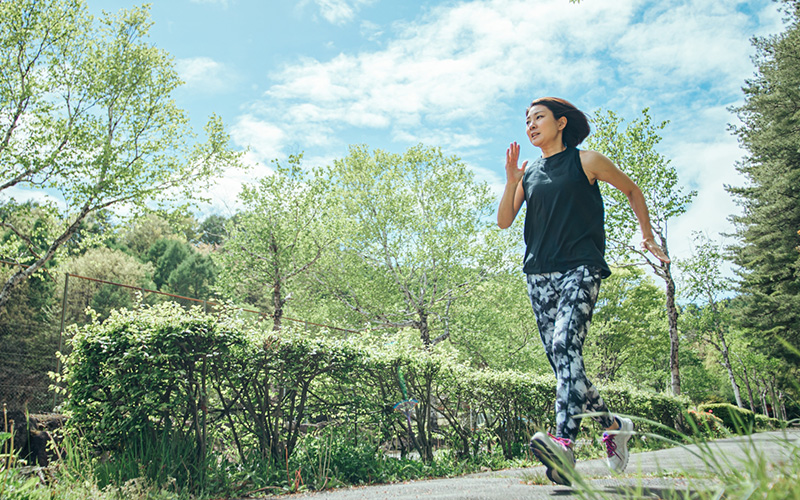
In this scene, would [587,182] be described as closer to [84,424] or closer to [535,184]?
[535,184]

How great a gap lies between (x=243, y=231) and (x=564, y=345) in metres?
15.0

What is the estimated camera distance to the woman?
280cm

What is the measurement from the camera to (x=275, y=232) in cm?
1562

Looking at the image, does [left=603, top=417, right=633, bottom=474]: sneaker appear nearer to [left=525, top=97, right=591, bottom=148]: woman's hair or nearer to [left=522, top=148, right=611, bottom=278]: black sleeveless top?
[left=522, top=148, right=611, bottom=278]: black sleeveless top

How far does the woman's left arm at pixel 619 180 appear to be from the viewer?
3.18 m

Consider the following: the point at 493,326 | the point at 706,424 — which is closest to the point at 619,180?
the point at 706,424

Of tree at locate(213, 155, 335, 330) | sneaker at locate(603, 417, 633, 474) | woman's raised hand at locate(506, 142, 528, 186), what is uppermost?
tree at locate(213, 155, 335, 330)

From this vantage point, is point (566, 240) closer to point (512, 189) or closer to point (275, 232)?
point (512, 189)

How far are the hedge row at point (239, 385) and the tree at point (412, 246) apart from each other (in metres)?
13.6

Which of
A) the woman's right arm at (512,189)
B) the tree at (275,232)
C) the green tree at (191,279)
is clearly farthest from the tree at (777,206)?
the green tree at (191,279)

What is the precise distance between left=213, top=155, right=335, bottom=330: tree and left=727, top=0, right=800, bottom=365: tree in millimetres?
16804

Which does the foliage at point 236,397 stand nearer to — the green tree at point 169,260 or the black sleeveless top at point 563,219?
the black sleeveless top at point 563,219

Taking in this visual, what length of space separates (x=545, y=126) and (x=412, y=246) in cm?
1673

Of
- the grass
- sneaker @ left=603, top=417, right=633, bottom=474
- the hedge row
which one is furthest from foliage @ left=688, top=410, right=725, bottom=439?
the hedge row
